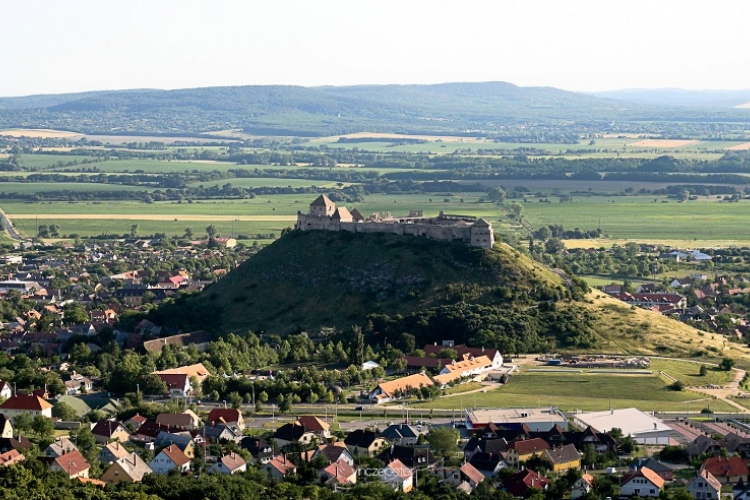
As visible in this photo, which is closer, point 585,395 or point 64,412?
point 64,412

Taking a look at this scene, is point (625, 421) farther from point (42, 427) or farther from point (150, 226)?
point (150, 226)

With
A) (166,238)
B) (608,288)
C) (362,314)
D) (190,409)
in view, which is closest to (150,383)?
(190,409)

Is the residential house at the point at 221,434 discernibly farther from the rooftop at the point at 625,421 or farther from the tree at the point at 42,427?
the rooftop at the point at 625,421

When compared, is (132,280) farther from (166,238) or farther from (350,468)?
(350,468)

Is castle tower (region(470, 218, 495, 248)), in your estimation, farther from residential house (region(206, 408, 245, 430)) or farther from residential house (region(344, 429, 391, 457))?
residential house (region(344, 429, 391, 457))

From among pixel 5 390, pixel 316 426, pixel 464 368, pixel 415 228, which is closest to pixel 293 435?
pixel 316 426

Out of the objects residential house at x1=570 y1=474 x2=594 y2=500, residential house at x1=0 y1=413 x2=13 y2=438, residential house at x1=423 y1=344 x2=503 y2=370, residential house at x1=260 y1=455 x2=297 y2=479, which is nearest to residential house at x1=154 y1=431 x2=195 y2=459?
residential house at x1=260 y1=455 x2=297 y2=479

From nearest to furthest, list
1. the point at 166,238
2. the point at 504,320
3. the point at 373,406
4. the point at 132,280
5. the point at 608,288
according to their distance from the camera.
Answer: the point at 373,406
the point at 504,320
the point at 608,288
the point at 132,280
the point at 166,238

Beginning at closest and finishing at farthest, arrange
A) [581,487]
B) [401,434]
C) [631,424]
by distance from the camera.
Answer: [581,487] → [401,434] → [631,424]
